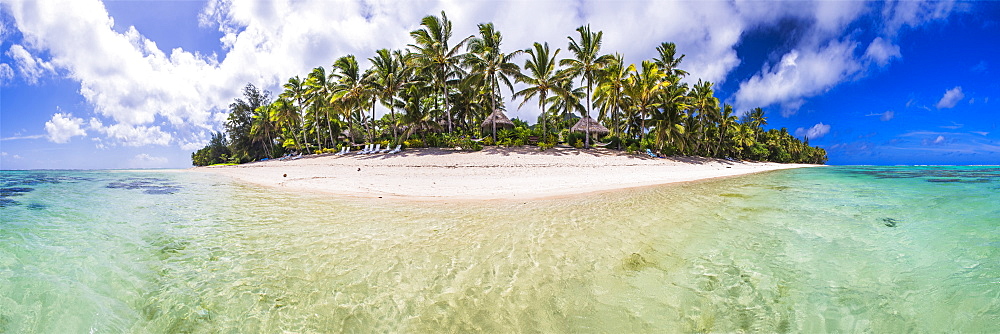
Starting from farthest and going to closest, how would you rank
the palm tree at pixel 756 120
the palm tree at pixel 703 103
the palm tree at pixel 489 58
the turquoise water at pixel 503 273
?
1. the palm tree at pixel 756 120
2. the palm tree at pixel 703 103
3. the palm tree at pixel 489 58
4. the turquoise water at pixel 503 273

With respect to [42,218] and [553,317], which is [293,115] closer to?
[42,218]

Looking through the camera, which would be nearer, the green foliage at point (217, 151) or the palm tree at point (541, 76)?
the palm tree at point (541, 76)

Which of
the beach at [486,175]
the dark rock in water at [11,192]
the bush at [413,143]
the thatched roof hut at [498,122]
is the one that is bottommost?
the dark rock in water at [11,192]

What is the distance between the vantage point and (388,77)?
3128cm

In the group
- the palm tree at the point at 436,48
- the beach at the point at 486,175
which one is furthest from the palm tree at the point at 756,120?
the palm tree at the point at 436,48

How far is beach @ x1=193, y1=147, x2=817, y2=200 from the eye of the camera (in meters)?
11.8

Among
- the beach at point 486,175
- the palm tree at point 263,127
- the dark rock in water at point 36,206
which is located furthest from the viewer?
the palm tree at point 263,127

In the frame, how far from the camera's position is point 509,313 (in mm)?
2889

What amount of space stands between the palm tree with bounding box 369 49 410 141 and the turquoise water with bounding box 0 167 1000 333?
2620cm

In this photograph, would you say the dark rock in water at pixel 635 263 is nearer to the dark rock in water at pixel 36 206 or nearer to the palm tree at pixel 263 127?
the dark rock in water at pixel 36 206

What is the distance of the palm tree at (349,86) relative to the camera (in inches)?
1266

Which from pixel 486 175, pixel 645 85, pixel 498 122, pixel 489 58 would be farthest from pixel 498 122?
pixel 486 175

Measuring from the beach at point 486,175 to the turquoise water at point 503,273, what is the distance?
477 cm

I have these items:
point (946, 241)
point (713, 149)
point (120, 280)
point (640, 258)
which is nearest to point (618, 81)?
point (713, 149)
